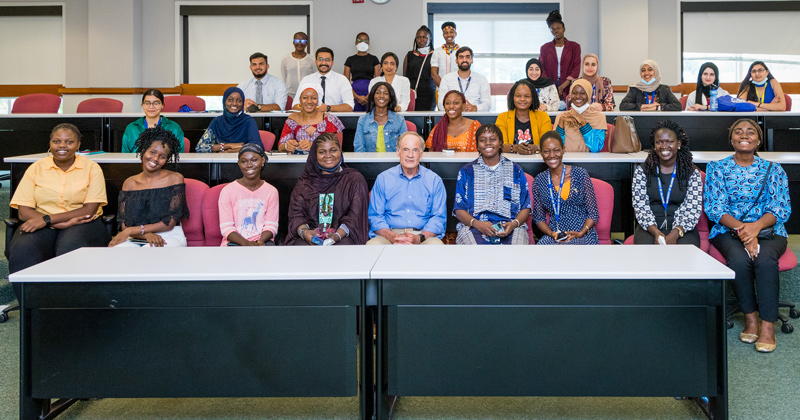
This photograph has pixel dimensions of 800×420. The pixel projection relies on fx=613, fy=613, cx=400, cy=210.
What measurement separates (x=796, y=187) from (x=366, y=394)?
321 cm

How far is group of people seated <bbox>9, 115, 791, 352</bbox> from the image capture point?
3258 mm

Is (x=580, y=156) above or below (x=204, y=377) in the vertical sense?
above

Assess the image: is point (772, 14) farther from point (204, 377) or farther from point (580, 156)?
point (204, 377)

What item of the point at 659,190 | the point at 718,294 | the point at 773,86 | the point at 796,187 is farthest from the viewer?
the point at 773,86

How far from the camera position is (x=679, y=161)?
339 centimetres

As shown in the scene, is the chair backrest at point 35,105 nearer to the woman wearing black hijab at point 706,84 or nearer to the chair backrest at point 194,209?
the chair backrest at point 194,209

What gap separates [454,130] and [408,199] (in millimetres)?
1367

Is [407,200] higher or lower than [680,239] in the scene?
higher

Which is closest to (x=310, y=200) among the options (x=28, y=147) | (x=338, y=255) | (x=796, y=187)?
(x=338, y=255)

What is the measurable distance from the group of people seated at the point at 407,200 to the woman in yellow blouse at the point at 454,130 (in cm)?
103

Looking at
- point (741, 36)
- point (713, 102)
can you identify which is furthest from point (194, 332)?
point (741, 36)

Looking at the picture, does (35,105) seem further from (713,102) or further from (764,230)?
(713,102)

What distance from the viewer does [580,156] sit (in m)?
3.92

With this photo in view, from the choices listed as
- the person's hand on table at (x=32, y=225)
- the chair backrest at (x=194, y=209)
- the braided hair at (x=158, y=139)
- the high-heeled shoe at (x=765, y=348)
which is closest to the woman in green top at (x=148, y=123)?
the braided hair at (x=158, y=139)
